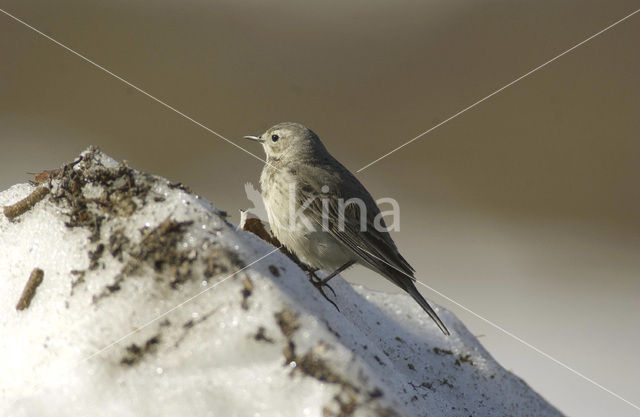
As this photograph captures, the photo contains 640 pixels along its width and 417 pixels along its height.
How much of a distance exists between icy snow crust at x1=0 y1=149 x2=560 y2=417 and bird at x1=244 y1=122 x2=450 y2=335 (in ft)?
6.89

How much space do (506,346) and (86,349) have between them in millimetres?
6497

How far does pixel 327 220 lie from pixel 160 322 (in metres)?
2.65

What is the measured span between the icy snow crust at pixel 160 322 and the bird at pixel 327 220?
2101 millimetres

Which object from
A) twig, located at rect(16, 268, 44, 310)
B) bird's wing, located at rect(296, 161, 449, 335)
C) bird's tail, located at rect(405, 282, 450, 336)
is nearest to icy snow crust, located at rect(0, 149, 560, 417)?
twig, located at rect(16, 268, 44, 310)

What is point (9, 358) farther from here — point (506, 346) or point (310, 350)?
point (506, 346)

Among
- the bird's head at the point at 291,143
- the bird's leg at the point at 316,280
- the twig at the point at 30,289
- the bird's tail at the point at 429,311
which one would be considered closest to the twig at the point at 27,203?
the twig at the point at 30,289

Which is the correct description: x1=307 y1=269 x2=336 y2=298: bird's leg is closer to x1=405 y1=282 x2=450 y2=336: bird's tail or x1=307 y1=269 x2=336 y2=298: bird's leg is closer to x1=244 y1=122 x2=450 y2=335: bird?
x1=244 y1=122 x2=450 y2=335: bird

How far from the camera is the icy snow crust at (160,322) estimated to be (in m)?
2.25

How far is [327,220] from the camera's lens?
4.91 metres

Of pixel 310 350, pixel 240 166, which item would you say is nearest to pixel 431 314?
pixel 310 350

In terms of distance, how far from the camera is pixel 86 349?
2.33 metres

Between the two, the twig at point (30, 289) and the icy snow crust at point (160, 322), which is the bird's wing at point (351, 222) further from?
the twig at point (30, 289)

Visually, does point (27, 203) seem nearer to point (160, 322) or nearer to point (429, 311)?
point (160, 322)

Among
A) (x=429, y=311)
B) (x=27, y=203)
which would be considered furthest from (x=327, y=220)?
(x=27, y=203)
